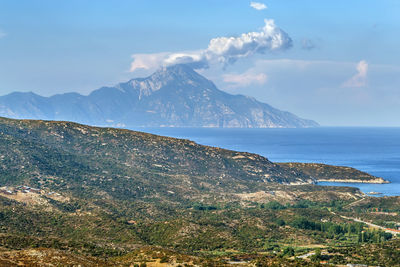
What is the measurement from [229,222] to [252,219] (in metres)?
8.86

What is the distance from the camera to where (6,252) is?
218 feet

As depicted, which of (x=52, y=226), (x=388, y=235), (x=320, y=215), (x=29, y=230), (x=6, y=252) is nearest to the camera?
(x=6, y=252)

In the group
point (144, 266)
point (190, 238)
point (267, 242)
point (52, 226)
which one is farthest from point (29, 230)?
point (267, 242)

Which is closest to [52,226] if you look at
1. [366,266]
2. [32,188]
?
[32,188]

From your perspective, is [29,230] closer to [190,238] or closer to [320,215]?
[190,238]

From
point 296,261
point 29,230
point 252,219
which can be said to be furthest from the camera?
point 252,219

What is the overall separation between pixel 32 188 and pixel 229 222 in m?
78.3

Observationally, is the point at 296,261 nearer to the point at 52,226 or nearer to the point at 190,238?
the point at 190,238

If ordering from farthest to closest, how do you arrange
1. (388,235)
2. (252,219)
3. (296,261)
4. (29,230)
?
(252,219) < (388,235) < (29,230) < (296,261)

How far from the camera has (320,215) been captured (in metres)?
161

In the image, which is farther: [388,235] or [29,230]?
[388,235]

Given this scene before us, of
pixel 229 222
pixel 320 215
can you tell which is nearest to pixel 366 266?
pixel 229 222

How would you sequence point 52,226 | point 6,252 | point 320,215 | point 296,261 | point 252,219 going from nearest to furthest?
point 6,252
point 296,261
point 52,226
point 252,219
point 320,215

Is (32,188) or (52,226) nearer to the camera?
(52,226)
